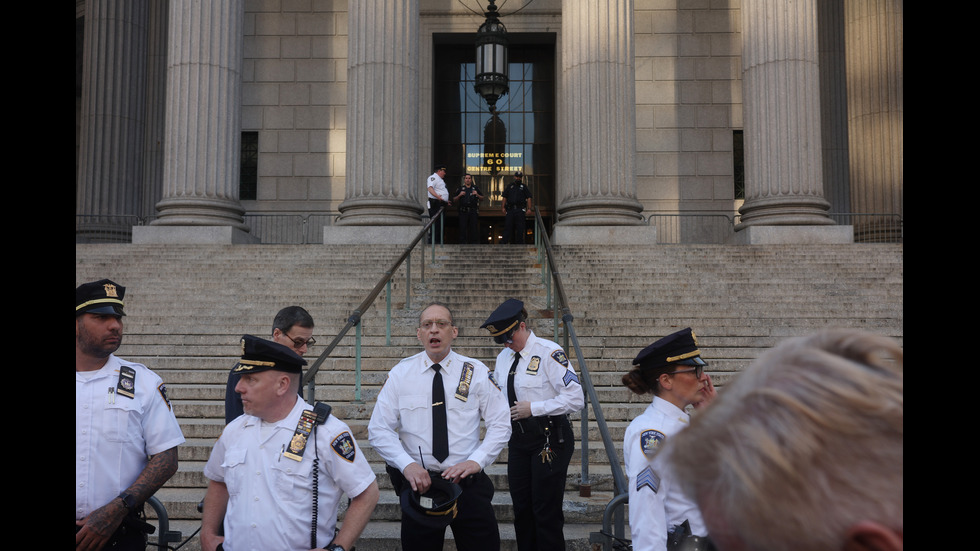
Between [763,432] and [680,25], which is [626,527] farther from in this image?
[680,25]

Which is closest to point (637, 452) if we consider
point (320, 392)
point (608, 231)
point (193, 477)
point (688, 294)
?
point (193, 477)

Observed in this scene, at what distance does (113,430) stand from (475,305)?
26.6 ft

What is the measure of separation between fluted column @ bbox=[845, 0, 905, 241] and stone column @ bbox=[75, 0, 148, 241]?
19.0 metres

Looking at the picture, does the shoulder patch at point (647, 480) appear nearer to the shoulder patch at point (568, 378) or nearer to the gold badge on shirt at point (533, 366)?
the shoulder patch at point (568, 378)

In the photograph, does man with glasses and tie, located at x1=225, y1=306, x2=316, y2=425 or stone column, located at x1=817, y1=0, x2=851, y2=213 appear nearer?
man with glasses and tie, located at x1=225, y1=306, x2=316, y2=425

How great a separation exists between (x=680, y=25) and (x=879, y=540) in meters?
23.2

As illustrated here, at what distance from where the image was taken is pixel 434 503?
14.7ft

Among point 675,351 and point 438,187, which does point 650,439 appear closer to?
point 675,351

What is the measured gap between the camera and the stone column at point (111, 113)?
20.7 metres

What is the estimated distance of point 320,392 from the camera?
9023 mm

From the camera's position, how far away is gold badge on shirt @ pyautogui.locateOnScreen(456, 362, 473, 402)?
4.93m

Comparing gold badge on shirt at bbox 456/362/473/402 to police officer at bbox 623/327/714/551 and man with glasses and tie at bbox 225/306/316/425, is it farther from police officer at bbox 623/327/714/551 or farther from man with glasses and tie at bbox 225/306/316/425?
police officer at bbox 623/327/714/551

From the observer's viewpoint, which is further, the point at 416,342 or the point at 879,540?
the point at 416,342

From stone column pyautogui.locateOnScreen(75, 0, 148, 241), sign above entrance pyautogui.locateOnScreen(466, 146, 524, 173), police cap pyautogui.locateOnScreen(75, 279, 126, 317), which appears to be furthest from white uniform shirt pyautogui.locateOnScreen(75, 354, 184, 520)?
sign above entrance pyautogui.locateOnScreen(466, 146, 524, 173)
